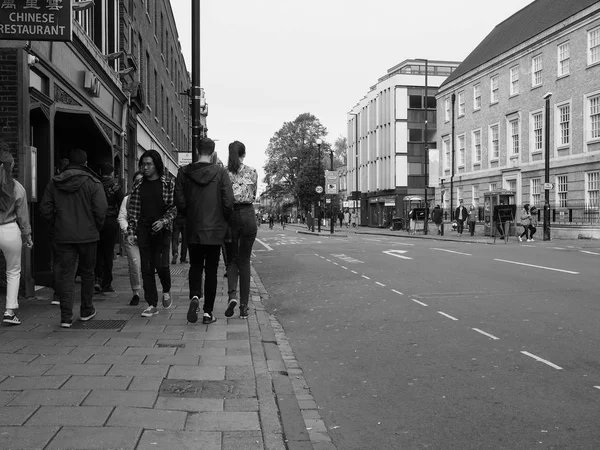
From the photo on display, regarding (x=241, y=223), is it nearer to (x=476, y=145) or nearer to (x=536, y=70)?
(x=536, y=70)

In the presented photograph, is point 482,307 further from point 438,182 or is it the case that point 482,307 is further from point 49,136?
point 438,182

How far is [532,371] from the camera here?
194 inches

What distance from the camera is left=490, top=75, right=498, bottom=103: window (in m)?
40.2

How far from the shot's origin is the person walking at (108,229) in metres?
8.96

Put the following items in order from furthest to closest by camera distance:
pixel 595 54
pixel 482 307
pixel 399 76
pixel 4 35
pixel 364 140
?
1. pixel 364 140
2. pixel 399 76
3. pixel 595 54
4. pixel 482 307
5. pixel 4 35

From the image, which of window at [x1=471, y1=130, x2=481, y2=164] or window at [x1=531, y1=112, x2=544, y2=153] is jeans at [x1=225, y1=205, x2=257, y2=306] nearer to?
window at [x1=531, y1=112, x2=544, y2=153]

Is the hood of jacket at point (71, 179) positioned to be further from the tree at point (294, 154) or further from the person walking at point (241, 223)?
A: the tree at point (294, 154)

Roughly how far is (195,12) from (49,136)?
344 cm

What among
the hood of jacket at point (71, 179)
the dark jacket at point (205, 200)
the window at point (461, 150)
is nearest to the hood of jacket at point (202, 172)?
the dark jacket at point (205, 200)

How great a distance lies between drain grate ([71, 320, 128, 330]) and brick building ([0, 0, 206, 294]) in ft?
6.98

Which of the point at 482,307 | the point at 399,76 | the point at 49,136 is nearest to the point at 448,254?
the point at 482,307

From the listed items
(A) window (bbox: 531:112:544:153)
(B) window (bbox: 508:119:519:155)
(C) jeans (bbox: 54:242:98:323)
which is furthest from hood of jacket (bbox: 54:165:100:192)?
(B) window (bbox: 508:119:519:155)

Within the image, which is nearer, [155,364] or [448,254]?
[155,364]

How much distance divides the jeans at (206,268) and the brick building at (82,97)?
2.92 meters
